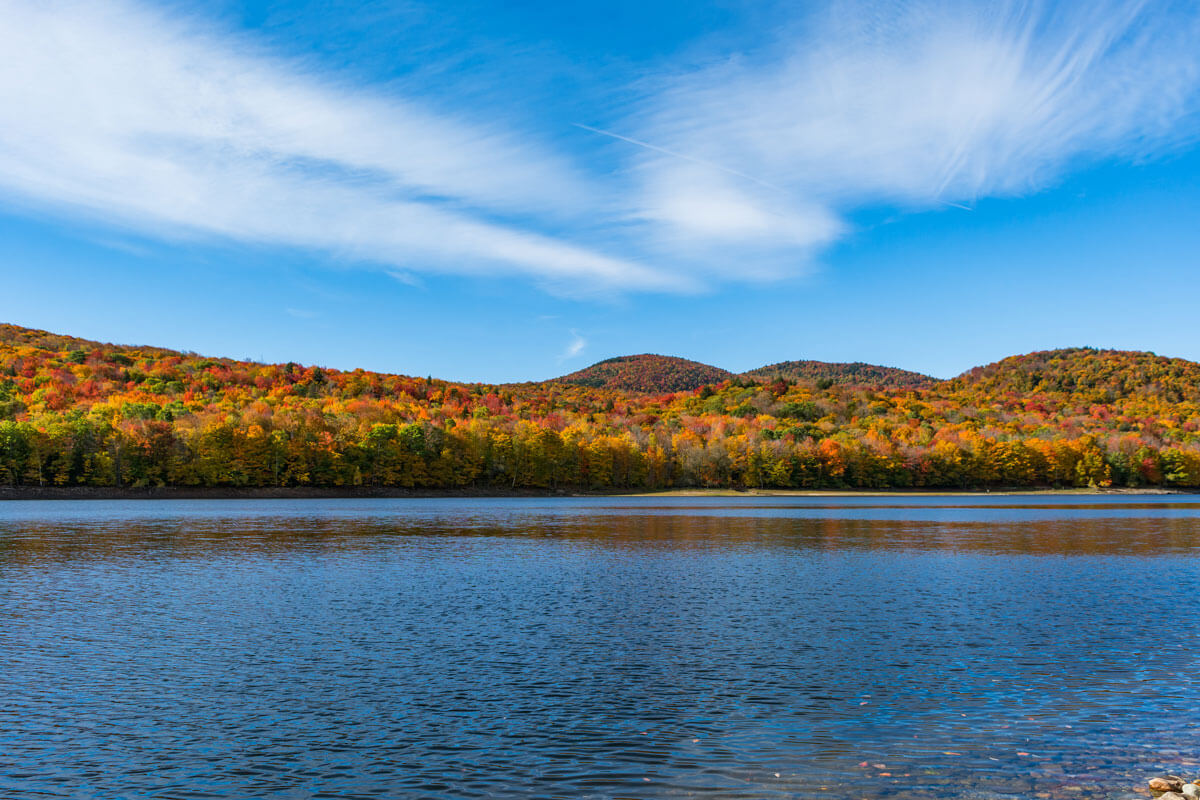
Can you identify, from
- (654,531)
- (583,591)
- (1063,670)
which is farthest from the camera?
(654,531)

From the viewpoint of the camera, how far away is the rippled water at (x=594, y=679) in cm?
1257

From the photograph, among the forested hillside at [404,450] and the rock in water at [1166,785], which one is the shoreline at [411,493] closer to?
the forested hillside at [404,450]

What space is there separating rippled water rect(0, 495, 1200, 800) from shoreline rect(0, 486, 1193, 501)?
102m

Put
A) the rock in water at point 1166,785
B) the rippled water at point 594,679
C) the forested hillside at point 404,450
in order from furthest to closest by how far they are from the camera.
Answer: the forested hillside at point 404,450, the rippled water at point 594,679, the rock in water at point 1166,785

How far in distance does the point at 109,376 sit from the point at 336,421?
71.6 meters

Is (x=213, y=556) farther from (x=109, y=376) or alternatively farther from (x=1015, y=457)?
(x=1015, y=457)

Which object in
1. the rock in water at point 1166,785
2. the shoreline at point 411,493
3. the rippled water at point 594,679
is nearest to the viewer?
the rock in water at point 1166,785

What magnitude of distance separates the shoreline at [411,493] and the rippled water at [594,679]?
336ft

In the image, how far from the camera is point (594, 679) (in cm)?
1841

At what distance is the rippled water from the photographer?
41.2ft

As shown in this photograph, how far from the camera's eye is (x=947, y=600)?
29.6 m

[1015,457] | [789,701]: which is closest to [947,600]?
[789,701]

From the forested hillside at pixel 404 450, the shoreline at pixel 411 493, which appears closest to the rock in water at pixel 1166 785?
the forested hillside at pixel 404 450

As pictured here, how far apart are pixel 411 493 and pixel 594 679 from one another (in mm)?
142648
